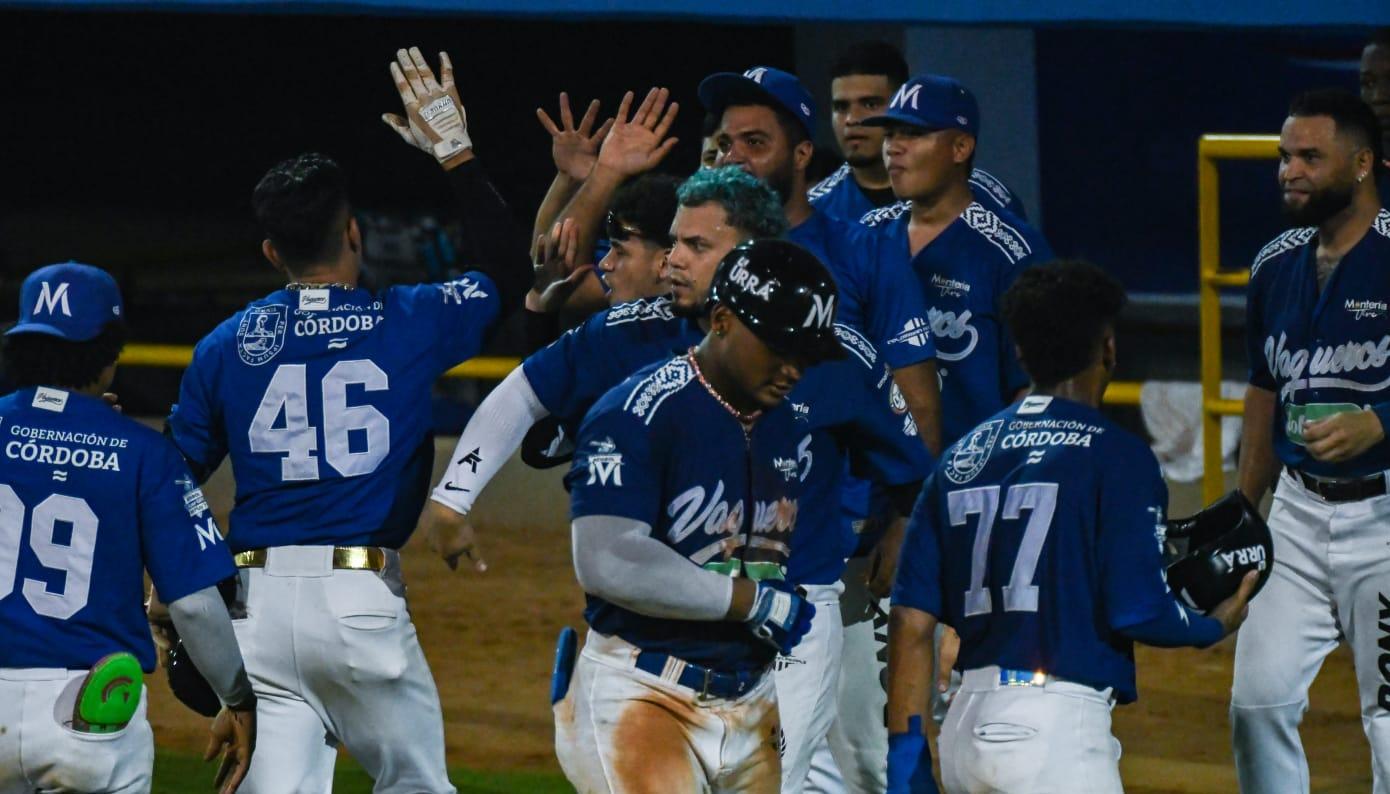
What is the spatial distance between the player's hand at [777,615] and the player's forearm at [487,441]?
0.90 meters

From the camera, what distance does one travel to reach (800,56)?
1392 centimetres

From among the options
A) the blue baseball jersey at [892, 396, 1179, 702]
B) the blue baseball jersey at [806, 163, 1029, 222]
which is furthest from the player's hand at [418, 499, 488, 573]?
the blue baseball jersey at [806, 163, 1029, 222]

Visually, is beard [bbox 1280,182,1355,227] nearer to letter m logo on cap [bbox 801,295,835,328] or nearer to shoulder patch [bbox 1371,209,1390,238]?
shoulder patch [bbox 1371,209,1390,238]

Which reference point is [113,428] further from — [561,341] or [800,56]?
[800,56]

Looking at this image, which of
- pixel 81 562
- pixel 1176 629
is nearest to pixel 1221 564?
pixel 1176 629

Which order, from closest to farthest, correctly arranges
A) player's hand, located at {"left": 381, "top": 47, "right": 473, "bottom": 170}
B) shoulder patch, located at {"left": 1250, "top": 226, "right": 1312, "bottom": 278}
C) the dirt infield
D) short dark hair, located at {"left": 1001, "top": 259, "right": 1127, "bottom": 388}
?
short dark hair, located at {"left": 1001, "top": 259, "right": 1127, "bottom": 388}, player's hand, located at {"left": 381, "top": 47, "right": 473, "bottom": 170}, shoulder patch, located at {"left": 1250, "top": 226, "right": 1312, "bottom": 278}, the dirt infield

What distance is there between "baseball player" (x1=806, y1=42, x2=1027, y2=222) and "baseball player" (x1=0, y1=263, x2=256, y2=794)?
259 centimetres

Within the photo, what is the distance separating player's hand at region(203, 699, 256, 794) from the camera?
5.09 metres

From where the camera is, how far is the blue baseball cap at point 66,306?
483 centimetres

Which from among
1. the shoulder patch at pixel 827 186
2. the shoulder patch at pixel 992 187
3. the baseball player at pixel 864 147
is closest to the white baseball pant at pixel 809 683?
the baseball player at pixel 864 147

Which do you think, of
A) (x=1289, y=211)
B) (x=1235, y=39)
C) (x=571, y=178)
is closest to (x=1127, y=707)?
(x=1289, y=211)

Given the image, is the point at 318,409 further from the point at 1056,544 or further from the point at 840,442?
the point at 1056,544

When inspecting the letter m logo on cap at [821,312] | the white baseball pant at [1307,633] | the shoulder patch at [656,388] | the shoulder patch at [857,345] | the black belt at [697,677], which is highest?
the letter m logo on cap at [821,312]

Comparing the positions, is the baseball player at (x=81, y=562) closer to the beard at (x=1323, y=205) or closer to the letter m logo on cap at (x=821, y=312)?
the letter m logo on cap at (x=821, y=312)
